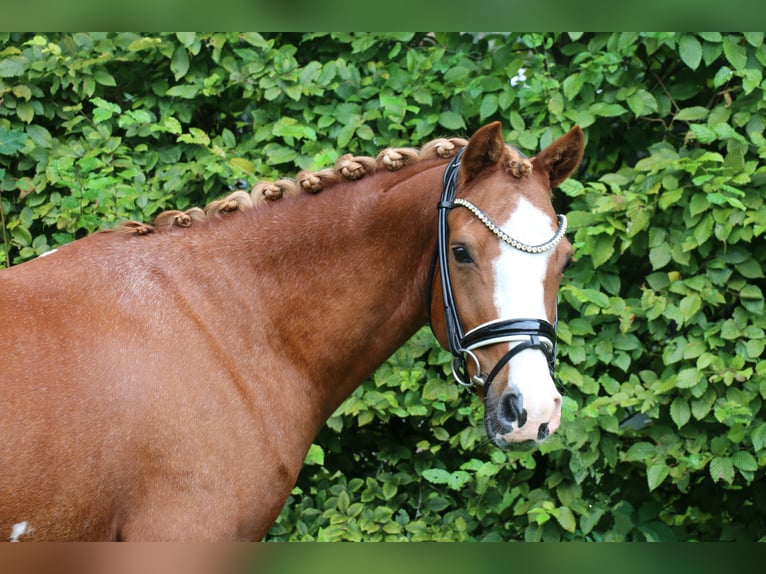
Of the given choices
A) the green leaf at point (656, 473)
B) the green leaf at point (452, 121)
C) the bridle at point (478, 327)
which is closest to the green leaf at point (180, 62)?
the green leaf at point (452, 121)

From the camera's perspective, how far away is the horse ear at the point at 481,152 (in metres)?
2.27

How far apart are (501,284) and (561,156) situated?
61cm

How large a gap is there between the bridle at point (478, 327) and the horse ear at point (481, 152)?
44 mm

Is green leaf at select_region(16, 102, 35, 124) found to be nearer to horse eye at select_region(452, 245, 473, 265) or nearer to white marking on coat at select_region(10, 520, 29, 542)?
white marking on coat at select_region(10, 520, 29, 542)

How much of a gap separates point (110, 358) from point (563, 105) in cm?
243

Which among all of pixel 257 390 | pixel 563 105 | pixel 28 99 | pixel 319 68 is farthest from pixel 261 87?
pixel 257 390

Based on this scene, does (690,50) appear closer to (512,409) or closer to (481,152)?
(481,152)

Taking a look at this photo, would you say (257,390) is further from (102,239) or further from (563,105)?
(563,105)

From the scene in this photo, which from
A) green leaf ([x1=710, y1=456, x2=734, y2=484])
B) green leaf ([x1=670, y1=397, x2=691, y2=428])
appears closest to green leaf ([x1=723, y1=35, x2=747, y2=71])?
green leaf ([x1=670, y1=397, x2=691, y2=428])

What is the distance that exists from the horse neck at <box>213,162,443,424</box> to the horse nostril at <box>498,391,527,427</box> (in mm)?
496

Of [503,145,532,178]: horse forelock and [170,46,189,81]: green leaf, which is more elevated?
[503,145,532,178]: horse forelock

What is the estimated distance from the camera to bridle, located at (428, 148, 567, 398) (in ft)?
6.87

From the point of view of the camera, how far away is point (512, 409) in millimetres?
2064

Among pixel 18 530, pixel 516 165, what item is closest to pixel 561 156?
pixel 516 165
